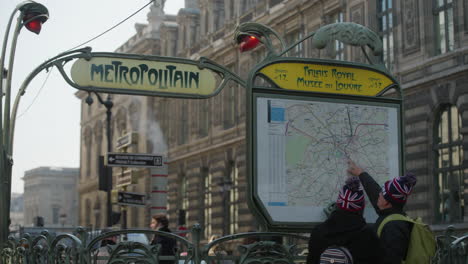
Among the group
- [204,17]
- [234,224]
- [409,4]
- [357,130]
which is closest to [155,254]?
[357,130]

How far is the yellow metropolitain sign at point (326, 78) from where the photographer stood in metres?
9.75

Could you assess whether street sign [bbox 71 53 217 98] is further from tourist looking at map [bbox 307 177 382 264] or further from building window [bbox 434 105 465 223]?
building window [bbox 434 105 465 223]

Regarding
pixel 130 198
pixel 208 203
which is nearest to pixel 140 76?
pixel 130 198

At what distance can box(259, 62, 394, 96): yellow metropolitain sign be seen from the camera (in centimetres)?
975

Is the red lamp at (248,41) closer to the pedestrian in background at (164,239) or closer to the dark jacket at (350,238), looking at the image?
the pedestrian in background at (164,239)

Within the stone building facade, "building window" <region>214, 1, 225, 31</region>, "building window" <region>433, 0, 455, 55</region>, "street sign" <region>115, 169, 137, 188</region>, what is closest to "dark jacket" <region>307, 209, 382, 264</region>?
"street sign" <region>115, 169, 137, 188</region>

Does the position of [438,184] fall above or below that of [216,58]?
below

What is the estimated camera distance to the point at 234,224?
41625 millimetres

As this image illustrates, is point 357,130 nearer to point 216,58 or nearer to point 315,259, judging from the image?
point 315,259

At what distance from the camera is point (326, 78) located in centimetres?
1004

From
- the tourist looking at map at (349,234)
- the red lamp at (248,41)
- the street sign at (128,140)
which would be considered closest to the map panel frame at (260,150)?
the red lamp at (248,41)

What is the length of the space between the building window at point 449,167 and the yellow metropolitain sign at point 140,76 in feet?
54.7

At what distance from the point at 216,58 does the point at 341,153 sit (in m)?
35.7

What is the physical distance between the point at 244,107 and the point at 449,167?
16124 millimetres
